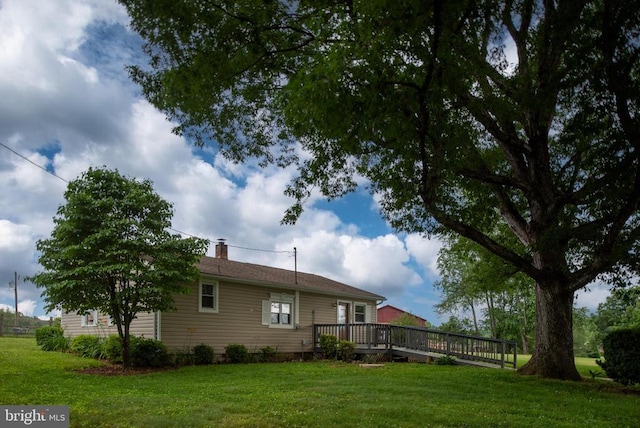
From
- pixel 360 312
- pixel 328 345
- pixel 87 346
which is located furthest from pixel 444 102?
pixel 360 312

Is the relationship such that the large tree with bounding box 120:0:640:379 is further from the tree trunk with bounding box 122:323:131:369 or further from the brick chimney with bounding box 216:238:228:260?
the brick chimney with bounding box 216:238:228:260

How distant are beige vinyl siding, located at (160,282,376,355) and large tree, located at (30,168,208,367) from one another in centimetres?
246

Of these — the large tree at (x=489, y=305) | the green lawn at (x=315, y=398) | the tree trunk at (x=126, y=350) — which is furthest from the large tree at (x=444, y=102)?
the large tree at (x=489, y=305)

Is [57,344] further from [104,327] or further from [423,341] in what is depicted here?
[423,341]

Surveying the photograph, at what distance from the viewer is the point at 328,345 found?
69.2 ft

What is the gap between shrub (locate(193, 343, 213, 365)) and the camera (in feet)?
57.5

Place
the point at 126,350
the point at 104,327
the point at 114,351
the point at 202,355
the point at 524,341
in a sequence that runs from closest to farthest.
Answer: the point at 126,350 → the point at 114,351 → the point at 202,355 → the point at 104,327 → the point at 524,341

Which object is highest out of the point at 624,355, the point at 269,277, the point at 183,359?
the point at 269,277

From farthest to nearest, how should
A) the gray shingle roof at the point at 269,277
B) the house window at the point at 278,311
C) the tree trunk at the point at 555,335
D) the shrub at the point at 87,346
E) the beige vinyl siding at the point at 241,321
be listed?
the house window at the point at 278,311
the gray shingle roof at the point at 269,277
the beige vinyl siding at the point at 241,321
the shrub at the point at 87,346
the tree trunk at the point at 555,335

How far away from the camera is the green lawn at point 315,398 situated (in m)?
7.71

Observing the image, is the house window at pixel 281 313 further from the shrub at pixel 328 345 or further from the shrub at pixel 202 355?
the shrub at pixel 202 355

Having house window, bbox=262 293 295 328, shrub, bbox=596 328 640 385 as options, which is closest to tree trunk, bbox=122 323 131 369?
house window, bbox=262 293 295 328

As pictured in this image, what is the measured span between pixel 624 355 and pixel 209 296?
12557mm

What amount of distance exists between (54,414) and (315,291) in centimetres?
1556
